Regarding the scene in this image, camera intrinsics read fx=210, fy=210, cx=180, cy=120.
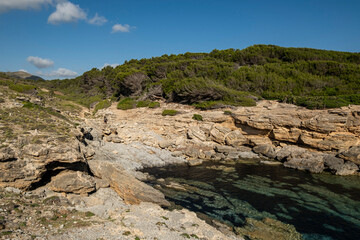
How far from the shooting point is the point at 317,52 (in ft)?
139

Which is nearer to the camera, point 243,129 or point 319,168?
point 319,168

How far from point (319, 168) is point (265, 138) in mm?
7483

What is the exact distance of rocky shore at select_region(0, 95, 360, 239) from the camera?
356 inches

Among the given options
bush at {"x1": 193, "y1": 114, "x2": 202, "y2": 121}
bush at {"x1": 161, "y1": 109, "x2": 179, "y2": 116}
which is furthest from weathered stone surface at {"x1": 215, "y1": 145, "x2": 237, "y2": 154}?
bush at {"x1": 161, "y1": 109, "x2": 179, "y2": 116}

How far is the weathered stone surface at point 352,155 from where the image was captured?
66.5 feet

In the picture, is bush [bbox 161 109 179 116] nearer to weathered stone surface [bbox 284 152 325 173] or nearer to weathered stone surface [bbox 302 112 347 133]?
weathered stone surface [bbox 284 152 325 173]

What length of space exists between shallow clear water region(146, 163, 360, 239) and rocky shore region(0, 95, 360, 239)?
136 cm

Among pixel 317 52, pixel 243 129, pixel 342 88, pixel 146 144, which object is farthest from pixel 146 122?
pixel 317 52

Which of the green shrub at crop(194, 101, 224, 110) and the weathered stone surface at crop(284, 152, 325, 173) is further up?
the green shrub at crop(194, 101, 224, 110)

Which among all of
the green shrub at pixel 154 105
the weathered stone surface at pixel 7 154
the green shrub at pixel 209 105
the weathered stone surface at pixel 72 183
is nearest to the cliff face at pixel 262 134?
the green shrub at pixel 209 105

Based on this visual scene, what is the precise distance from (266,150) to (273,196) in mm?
11208

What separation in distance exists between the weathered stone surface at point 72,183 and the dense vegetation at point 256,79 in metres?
22.8

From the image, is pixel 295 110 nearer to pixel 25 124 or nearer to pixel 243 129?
pixel 243 129

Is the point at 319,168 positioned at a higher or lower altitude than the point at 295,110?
lower
